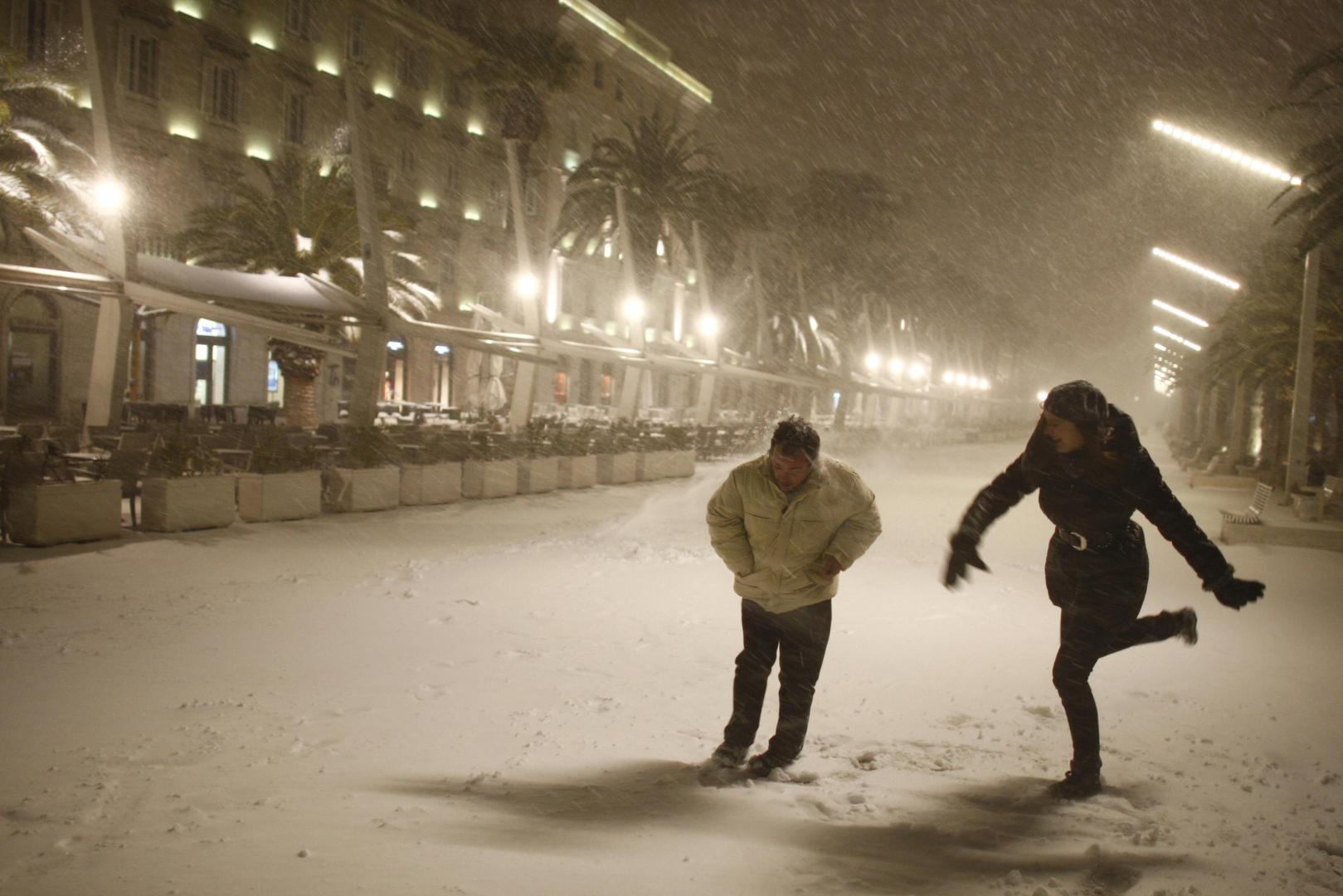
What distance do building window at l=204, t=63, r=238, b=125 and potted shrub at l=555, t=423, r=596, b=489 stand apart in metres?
22.7

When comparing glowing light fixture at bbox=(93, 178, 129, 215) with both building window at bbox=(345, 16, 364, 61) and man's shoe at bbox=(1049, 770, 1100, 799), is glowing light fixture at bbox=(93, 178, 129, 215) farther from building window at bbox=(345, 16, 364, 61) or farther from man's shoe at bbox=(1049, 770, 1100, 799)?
building window at bbox=(345, 16, 364, 61)

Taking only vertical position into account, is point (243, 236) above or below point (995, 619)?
above

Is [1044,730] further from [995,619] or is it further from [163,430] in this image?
[163,430]

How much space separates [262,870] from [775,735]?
79.6 inches

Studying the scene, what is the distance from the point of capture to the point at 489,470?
1500cm

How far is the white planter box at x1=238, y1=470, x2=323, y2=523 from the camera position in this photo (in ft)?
36.2

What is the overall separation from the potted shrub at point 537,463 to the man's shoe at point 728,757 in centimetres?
1189

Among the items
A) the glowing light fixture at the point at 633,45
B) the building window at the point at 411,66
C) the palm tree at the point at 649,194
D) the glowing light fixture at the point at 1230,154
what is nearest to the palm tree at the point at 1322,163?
the glowing light fixture at the point at 1230,154

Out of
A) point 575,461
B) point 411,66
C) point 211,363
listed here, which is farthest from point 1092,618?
point 411,66

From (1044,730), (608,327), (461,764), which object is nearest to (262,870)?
(461,764)

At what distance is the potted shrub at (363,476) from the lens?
1241 cm

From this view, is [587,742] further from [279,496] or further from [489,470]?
[489,470]

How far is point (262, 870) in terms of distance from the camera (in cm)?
293

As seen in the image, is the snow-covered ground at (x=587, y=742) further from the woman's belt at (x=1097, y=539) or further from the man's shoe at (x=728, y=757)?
the woman's belt at (x=1097, y=539)
